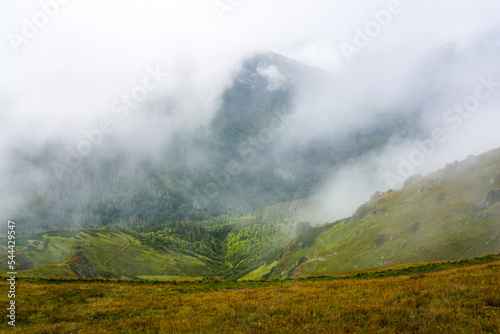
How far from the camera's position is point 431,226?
65.6 m

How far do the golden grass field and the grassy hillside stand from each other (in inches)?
1866

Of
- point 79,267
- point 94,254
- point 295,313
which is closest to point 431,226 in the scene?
point 295,313

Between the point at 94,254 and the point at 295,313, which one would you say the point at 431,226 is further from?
the point at 94,254

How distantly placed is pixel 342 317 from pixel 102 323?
15.0m

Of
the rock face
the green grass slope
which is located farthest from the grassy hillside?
the green grass slope

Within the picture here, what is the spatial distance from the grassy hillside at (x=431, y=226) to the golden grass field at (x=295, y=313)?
47404 millimetres

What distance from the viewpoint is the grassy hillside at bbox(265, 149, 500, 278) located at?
53.4 meters

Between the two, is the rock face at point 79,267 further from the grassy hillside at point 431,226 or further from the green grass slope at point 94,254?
the grassy hillside at point 431,226

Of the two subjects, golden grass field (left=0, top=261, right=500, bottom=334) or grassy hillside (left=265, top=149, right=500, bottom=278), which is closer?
golden grass field (left=0, top=261, right=500, bottom=334)

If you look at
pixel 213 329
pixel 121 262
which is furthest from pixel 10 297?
pixel 121 262

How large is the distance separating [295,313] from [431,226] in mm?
70180

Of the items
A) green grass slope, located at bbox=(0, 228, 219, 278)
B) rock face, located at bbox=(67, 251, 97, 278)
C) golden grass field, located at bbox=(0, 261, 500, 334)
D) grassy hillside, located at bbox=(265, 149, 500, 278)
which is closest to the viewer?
golden grass field, located at bbox=(0, 261, 500, 334)

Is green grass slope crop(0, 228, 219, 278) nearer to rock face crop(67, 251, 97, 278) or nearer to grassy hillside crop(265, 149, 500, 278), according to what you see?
rock face crop(67, 251, 97, 278)

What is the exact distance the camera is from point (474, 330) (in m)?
9.57
